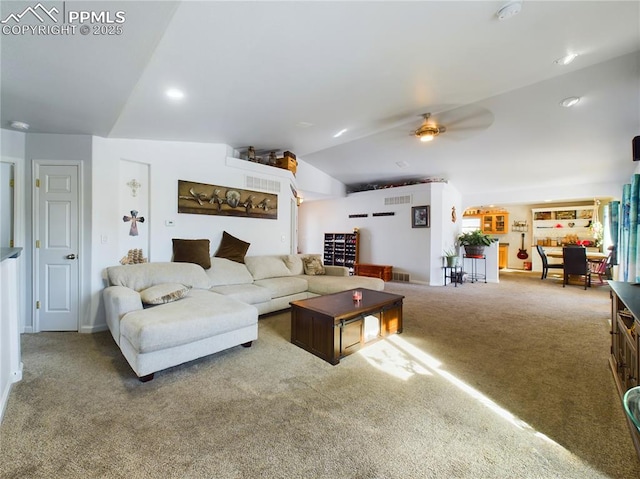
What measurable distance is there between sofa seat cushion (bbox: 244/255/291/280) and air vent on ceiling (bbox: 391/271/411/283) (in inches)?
137

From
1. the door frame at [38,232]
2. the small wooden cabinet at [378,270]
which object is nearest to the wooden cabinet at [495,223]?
the small wooden cabinet at [378,270]

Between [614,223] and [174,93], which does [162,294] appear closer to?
[174,93]

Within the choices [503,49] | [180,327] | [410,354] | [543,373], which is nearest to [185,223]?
[180,327]

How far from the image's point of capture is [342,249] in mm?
8094

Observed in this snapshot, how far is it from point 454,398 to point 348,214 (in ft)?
21.1

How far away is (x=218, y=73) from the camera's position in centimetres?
239

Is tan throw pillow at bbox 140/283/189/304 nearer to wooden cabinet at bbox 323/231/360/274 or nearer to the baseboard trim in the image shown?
the baseboard trim

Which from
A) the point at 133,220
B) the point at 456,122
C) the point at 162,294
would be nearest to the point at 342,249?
the point at 456,122

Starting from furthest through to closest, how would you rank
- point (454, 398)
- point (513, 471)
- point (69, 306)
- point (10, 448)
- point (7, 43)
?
point (69, 306) → point (454, 398) → point (7, 43) → point (10, 448) → point (513, 471)

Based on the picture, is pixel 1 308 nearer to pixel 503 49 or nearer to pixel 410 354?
pixel 410 354

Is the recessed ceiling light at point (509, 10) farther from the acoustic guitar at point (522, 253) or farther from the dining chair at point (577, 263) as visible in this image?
the acoustic guitar at point (522, 253)

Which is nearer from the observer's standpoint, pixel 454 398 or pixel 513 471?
pixel 513 471

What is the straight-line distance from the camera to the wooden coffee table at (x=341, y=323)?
2506 mm

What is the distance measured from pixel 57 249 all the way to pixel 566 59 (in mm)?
5840
